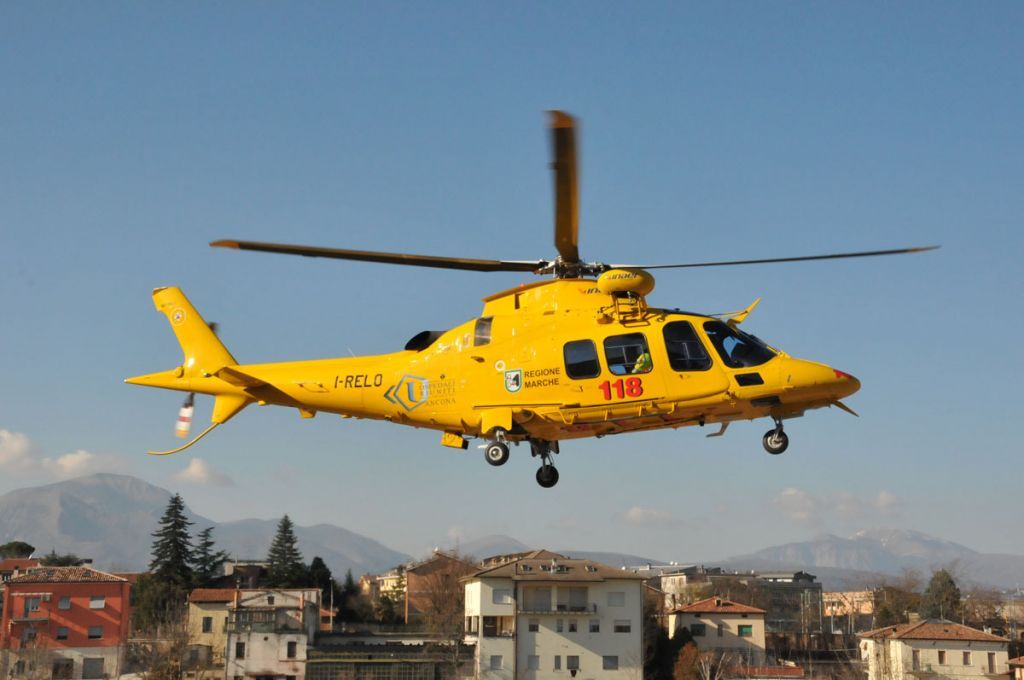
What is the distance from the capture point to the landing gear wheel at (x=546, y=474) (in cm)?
2452

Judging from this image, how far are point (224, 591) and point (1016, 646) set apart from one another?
69472 millimetres

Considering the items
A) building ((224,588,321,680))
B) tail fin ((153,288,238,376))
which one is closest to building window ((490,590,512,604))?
building ((224,588,321,680))

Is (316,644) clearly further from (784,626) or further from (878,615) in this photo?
(784,626)

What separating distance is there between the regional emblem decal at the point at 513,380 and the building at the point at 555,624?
175ft

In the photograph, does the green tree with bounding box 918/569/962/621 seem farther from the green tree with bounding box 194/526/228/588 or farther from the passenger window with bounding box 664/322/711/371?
the passenger window with bounding box 664/322/711/371

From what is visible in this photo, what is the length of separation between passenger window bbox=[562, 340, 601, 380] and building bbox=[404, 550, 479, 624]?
81.7 m

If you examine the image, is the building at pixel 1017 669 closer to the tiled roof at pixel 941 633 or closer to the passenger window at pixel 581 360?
the tiled roof at pixel 941 633

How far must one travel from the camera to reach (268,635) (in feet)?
246

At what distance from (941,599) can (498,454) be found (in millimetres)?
103797

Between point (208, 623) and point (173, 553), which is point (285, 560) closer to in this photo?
point (173, 553)

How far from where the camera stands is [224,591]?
84.6 m

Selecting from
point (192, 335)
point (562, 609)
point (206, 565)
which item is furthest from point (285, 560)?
point (192, 335)

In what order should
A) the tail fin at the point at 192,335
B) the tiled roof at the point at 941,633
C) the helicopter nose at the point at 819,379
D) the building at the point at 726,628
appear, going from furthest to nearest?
the building at the point at 726,628 < the tiled roof at the point at 941,633 < the tail fin at the point at 192,335 < the helicopter nose at the point at 819,379

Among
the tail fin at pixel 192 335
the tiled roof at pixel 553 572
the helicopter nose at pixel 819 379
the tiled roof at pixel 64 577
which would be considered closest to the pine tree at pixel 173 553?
the tiled roof at pixel 64 577
